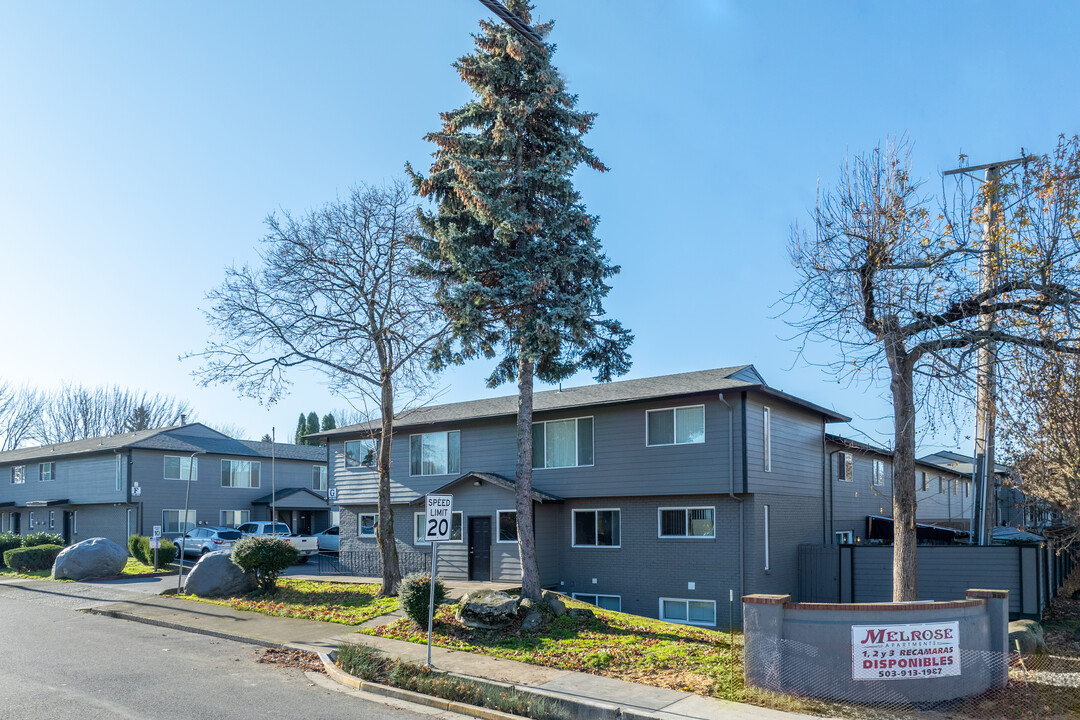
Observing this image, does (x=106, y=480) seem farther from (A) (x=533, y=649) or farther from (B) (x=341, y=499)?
(A) (x=533, y=649)

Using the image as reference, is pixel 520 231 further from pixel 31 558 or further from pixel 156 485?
pixel 156 485

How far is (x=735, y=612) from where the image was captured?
69.7ft

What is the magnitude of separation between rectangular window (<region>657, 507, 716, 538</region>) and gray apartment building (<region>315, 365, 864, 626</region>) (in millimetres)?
38

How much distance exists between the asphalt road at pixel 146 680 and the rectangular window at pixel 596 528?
36.6ft

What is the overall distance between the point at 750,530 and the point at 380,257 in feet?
40.1

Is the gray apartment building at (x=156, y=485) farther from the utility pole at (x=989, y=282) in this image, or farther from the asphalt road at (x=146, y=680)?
the utility pole at (x=989, y=282)

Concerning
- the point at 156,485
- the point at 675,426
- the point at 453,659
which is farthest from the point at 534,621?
the point at 156,485

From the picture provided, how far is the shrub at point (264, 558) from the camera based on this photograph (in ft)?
72.9

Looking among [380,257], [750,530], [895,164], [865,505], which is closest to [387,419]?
[380,257]

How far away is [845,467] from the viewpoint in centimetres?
2831

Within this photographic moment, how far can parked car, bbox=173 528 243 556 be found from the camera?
34.7 meters

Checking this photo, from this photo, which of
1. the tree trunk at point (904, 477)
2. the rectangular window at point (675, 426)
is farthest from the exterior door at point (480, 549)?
the tree trunk at point (904, 477)

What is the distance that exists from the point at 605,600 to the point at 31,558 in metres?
23.6

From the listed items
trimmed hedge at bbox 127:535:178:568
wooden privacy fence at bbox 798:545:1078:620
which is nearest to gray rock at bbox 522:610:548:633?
wooden privacy fence at bbox 798:545:1078:620
